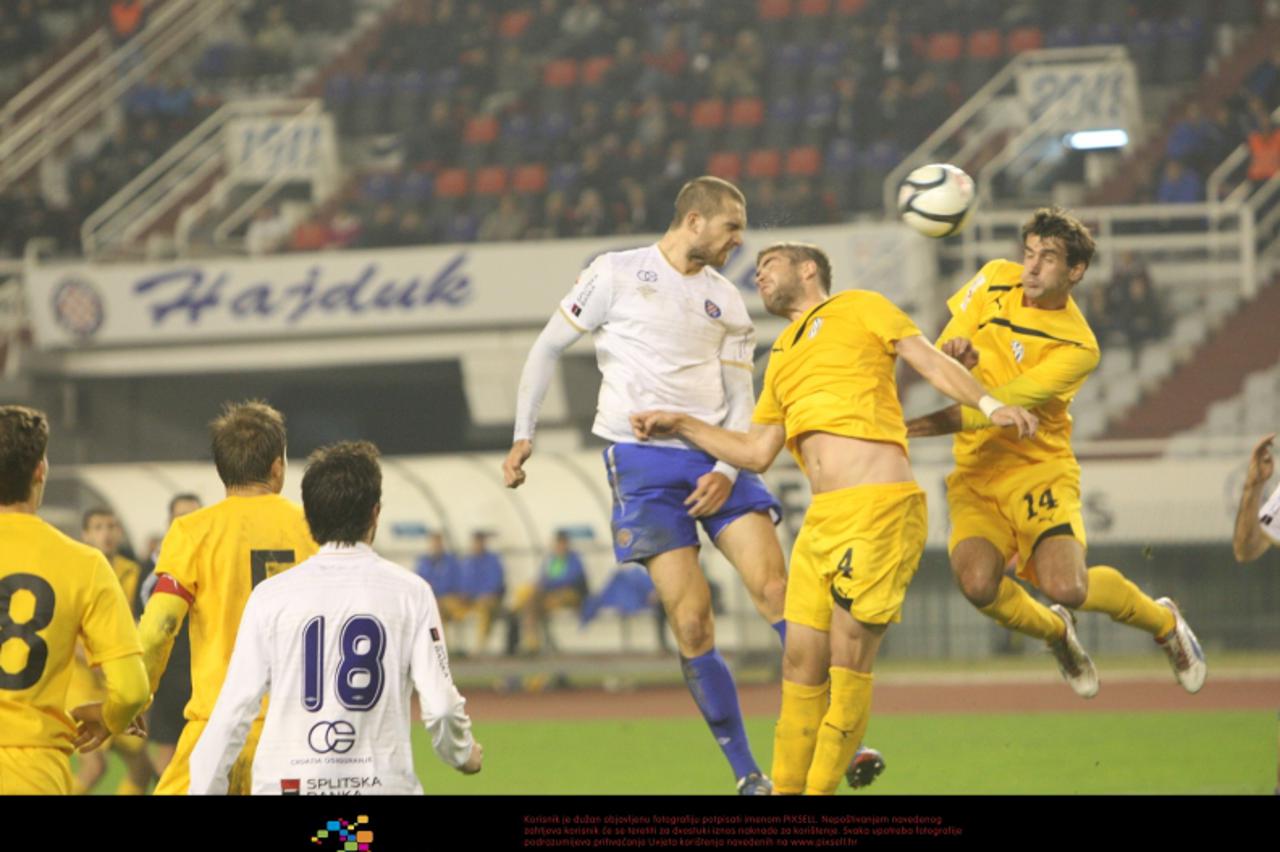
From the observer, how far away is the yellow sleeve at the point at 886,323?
6.18m

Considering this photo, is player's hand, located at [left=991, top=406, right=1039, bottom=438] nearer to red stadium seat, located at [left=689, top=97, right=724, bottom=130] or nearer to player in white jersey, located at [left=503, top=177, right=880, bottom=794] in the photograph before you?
player in white jersey, located at [left=503, top=177, right=880, bottom=794]

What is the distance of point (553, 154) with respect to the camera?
21312 mm

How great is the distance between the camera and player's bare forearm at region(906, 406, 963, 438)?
259 inches

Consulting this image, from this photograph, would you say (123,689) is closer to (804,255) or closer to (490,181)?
(804,255)

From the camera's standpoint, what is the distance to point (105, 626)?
4.66 meters

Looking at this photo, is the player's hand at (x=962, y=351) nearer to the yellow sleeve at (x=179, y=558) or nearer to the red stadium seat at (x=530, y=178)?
the yellow sleeve at (x=179, y=558)

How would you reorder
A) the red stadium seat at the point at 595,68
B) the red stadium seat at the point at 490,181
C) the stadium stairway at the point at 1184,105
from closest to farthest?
the stadium stairway at the point at 1184,105 → the red stadium seat at the point at 490,181 → the red stadium seat at the point at 595,68

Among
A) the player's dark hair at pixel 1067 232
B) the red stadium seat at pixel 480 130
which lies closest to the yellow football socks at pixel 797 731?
the player's dark hair at pixel 1067 232

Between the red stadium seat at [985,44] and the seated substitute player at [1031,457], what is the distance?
14.2m

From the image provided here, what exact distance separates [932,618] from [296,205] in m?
10.3

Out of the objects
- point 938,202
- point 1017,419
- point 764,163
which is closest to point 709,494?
point 1017,419

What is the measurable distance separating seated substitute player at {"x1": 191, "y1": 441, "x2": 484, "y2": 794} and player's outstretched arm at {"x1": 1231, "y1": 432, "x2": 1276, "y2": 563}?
3189 millimetres
